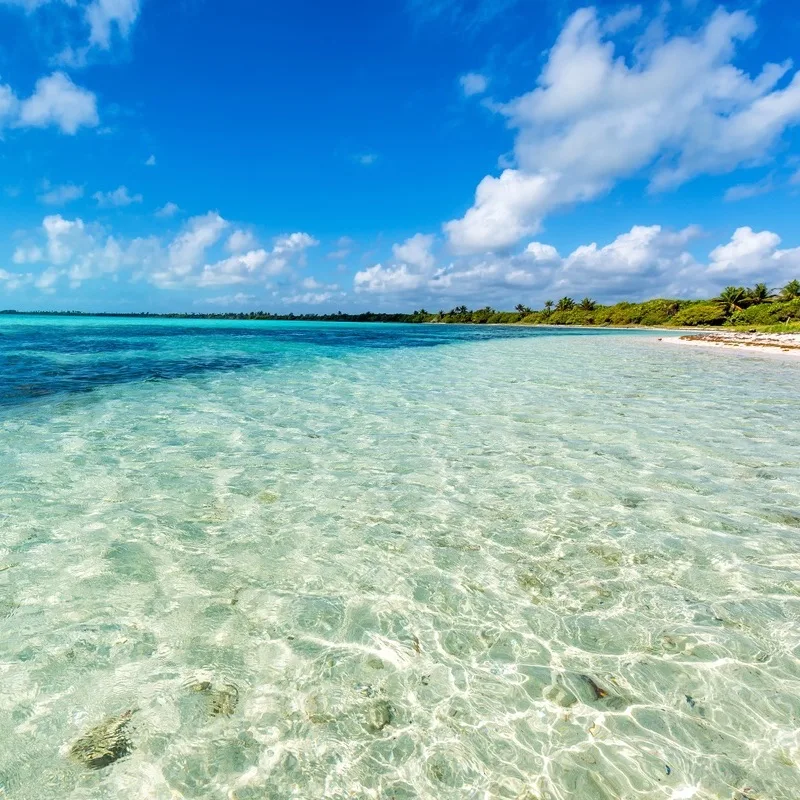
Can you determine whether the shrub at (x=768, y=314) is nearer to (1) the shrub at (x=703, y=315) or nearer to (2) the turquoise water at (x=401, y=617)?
(1) the shrub at (x=703, y=315)

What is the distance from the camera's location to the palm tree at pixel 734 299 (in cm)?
9988

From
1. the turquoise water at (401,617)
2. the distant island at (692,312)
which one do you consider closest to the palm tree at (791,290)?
the distant island at (692,312)

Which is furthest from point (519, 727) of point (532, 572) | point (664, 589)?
point (664, 589)

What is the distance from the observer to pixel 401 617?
13.6 ft

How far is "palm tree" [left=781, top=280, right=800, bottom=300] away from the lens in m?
91.7

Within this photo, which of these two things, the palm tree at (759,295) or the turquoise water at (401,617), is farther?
the palm tree at (759,295)

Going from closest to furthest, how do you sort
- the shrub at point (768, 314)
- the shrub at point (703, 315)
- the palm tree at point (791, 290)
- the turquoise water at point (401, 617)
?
the turquoise water at point (401, 617)
the shrub at point (768, 314)
the palm tree at point (791, 290)
the shrub at point (703, 315)

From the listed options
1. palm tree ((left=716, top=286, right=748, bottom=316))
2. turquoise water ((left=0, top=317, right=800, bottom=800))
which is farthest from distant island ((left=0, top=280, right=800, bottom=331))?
turquoise water ((left=0, top=317, right=800, bottom=800))

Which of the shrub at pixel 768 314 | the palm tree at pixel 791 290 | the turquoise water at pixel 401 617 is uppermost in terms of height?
the palm tree at pixel 791 290

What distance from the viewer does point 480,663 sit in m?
3.60

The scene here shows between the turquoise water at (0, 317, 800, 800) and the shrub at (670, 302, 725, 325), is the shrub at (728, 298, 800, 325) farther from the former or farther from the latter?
the turquoise water at (0, 317, 800, 800)

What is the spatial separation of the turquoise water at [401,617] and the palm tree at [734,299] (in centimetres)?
11575

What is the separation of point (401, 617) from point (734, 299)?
126 meters

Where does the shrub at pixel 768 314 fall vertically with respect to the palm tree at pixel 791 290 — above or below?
below
